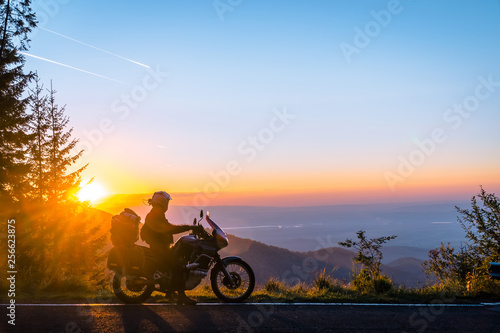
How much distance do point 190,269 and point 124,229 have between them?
150 centimetres

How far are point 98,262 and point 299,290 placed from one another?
25288mm

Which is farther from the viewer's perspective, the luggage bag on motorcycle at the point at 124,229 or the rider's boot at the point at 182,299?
the luggage bag on motorcycle at the point at 124,229

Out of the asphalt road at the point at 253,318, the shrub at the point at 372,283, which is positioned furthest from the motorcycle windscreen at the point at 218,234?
the shrub at the point at 372,283

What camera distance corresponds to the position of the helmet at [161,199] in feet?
24.7

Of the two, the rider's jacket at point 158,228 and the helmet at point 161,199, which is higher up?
the helmet at point 161,199

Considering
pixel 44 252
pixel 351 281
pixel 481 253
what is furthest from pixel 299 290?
pixel 44 252

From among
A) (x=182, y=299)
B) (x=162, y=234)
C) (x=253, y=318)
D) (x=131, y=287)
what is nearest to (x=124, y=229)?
(x=162, y=234)

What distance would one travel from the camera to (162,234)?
25.1 ft

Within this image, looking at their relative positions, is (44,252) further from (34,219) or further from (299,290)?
(299,290)

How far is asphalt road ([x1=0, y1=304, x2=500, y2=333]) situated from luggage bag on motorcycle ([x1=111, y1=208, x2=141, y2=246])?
1192mm

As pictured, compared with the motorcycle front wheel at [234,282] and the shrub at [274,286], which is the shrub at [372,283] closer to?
the shrub at [274,286]

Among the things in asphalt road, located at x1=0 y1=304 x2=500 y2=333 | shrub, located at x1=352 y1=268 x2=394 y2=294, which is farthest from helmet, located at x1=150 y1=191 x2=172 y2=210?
shrub, located at x1=352 y1=268 x2=394 y2=294
